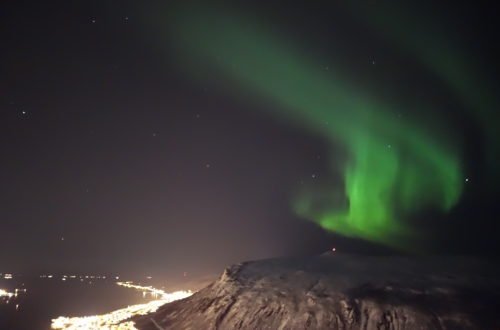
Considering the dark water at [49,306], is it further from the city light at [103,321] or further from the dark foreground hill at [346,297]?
the dark foreground hill at [346,297]

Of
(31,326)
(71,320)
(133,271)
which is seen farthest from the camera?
(133,271)

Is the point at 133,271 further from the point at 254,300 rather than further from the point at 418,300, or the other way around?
the point at 418,300

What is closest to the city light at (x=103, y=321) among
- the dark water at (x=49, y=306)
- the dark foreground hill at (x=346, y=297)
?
the dark water at (x=49, y=306)

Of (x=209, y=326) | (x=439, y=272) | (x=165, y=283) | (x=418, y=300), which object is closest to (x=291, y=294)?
(x=209, y=326)

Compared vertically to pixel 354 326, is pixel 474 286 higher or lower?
higher

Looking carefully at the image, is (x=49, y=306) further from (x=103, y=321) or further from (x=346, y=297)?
(x=346, y=297)

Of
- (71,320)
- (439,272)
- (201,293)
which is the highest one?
(439,272)

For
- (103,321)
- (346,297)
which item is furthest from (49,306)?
(346,297)

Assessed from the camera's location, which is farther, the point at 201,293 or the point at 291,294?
the point at 201,293

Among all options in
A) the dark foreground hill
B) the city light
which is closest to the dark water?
the city light
